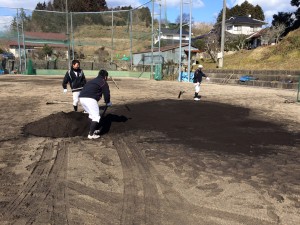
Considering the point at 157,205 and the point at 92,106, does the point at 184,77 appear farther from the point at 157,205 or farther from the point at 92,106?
the point at 157,205

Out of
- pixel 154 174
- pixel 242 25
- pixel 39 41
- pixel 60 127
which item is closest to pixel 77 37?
pixel 39 41

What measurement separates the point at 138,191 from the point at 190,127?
444 cm

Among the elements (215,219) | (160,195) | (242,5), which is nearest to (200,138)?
(160,195)

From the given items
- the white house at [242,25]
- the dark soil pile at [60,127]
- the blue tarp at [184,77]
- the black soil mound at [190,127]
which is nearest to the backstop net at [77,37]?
the blue tarp at [184,77]

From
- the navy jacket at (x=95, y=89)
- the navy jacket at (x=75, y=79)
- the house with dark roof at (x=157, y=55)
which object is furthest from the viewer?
the house with dark roof at (x=157, y=55)

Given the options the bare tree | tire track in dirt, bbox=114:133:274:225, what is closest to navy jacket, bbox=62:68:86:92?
tire track in dirt, bbox=114:133:274:225

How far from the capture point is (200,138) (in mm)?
7191

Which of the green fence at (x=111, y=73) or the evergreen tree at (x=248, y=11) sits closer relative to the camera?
the green fence at (x=111, y=73)

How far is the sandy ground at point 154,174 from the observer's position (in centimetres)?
360

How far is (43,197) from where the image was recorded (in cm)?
396

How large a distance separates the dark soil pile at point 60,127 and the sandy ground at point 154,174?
0.10 meters

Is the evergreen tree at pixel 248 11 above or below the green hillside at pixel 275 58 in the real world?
above

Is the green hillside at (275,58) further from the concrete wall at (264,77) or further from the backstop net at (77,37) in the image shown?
the backstop net at (77,37)

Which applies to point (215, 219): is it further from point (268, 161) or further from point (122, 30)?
point (122, 30)
